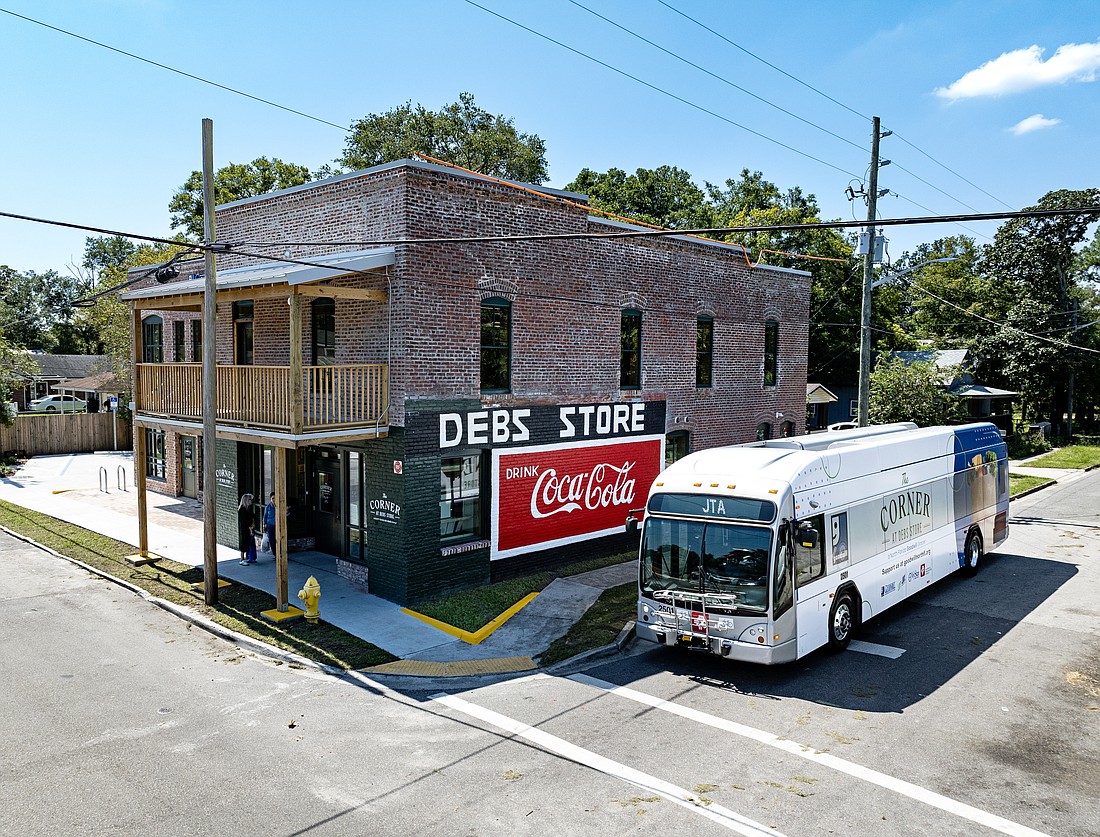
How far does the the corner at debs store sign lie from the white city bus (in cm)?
476

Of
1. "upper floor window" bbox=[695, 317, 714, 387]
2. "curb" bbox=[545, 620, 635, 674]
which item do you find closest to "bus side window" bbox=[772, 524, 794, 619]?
"curb" bbox=[545, 620, 635, 674]

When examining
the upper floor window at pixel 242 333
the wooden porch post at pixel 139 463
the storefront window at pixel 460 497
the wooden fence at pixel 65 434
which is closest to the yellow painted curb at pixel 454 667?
the storefront window at pixel 460 497

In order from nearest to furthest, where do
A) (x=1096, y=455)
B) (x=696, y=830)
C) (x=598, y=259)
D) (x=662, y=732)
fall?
1. (x=696, y=830)
2. (x=662, y=732)
3. (x=598, y=259)
4. (x=1096, y=455)

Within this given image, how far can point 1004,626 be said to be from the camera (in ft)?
44.9

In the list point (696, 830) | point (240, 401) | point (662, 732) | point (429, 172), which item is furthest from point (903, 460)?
point (240, 401)

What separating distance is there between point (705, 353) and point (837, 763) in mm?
14273

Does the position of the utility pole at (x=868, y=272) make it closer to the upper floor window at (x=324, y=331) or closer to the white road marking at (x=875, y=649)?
the white road marking at (x=875, y=649)

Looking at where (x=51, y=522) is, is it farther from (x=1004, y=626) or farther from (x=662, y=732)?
(x=1004, y=626)

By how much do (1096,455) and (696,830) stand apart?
42209mm

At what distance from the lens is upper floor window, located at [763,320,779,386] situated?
23953 mm

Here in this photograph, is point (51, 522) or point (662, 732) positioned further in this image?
point (51, 522)

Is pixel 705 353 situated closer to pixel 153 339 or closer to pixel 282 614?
pixel 282 614

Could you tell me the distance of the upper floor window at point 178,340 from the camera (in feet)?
78.5

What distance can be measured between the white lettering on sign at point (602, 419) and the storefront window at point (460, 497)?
2.50 m
